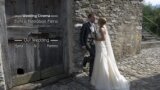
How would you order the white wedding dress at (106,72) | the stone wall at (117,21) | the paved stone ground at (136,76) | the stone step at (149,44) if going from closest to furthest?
the white wedding dress at (106,72) < the paved stone ground at (136,76) < the stone wall at (117,21) < the stone step at (149,44)

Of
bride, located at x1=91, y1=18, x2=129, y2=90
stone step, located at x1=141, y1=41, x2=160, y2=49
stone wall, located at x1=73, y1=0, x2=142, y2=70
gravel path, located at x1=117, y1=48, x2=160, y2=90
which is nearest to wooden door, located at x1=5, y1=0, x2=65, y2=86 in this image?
stone wall, located at x1=73, y1=0, x2=142, y2=70

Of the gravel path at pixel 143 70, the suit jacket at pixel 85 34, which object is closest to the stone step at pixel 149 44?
the gravel path at pixel 143 70

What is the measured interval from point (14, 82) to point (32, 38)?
1.13 m

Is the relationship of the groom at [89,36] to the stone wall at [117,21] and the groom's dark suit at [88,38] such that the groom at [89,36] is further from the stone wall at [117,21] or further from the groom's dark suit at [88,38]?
the stone wall at [117,21]

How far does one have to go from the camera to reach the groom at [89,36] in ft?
22.7

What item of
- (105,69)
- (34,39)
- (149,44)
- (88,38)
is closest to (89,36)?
(88,38)

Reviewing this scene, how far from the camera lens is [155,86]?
676 centimetres

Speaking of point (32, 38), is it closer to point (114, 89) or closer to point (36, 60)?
point (36, 60)

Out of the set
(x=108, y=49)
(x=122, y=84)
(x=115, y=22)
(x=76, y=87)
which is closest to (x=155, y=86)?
(x=122, y=84)

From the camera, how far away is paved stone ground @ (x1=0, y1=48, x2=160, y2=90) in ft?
22.2

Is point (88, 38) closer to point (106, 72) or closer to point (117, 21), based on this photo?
point (106, 72)

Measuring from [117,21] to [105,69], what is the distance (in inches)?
99.9

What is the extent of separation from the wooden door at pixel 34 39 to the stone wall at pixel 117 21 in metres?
0.44

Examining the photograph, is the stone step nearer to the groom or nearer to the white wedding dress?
the groom
